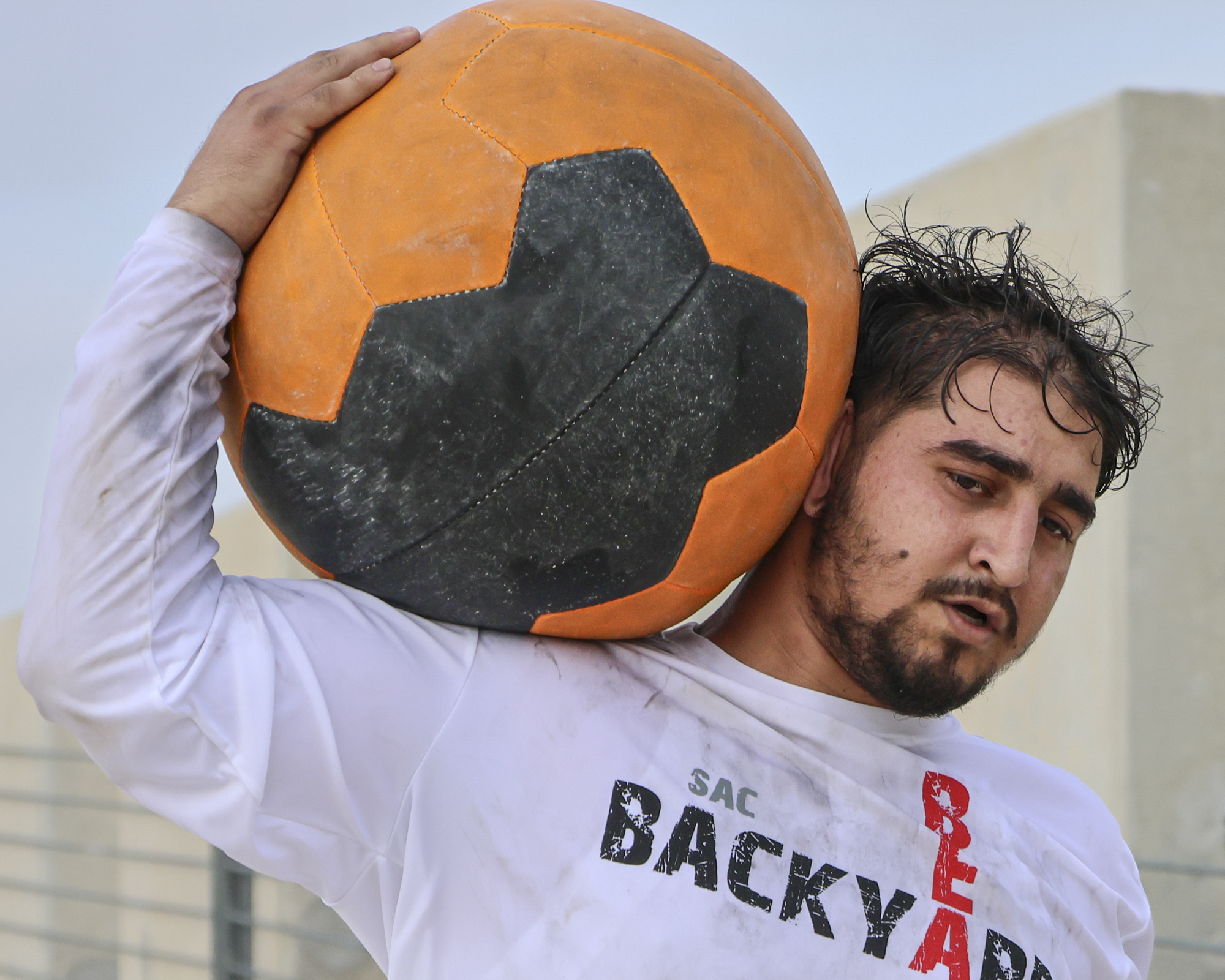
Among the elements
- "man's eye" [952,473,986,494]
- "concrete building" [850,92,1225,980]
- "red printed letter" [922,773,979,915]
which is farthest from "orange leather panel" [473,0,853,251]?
"concrete building" [850,92,1225,980]

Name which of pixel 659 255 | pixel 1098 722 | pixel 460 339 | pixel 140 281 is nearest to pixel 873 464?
pixel 659 255

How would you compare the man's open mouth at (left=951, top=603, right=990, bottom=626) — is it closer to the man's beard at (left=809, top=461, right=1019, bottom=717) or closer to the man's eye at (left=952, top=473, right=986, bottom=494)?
the man's beard at (left=809, top=461, right=1019, bottom=717)

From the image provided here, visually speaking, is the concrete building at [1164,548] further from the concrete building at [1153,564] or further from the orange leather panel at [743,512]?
the orange leather panel at [743,512]

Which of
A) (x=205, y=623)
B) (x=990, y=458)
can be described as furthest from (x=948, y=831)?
(x=205, y=623)

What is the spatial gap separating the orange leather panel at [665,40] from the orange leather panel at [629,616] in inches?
21.4

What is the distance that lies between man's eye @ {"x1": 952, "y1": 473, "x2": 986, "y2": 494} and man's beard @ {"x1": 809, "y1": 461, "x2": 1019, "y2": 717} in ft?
0.43

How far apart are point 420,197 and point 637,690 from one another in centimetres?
71

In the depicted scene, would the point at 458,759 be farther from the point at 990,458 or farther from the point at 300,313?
the point at 990,458

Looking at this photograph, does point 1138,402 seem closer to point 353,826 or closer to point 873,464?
point 873,464

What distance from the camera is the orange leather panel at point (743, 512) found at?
1556mm

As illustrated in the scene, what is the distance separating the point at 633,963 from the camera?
58.4 inches

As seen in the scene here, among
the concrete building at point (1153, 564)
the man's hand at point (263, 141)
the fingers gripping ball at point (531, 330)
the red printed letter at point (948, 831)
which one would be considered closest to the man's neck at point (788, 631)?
the red printed letter at point (948, 831)

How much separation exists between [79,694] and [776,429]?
0.88 metres

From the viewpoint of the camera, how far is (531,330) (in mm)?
1420
